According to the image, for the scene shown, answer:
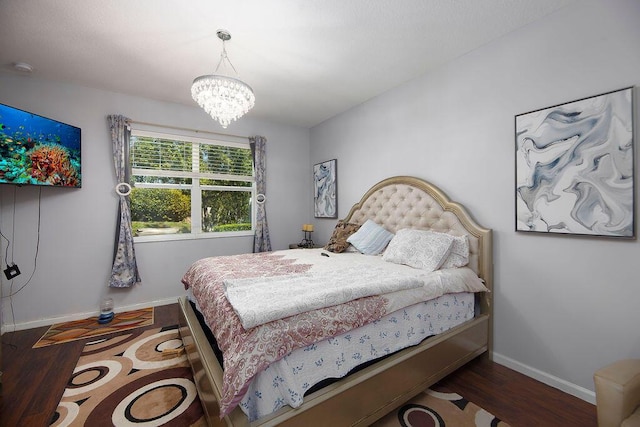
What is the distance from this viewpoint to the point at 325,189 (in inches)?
167

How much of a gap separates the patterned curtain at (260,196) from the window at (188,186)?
0.49 ft

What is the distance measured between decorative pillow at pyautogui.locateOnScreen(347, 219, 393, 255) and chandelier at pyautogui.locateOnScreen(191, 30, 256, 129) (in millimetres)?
1835

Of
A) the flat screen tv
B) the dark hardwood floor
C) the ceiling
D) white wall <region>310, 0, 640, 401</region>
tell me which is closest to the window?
the flat screen tv

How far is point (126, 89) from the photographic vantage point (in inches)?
124

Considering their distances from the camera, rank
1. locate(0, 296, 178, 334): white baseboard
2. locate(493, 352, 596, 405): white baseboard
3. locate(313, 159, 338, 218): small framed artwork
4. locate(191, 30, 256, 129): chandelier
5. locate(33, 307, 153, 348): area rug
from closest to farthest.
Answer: locate(493, 352, 596, 405): white baseboard < locate(191, 30, 256, 129): chandelier < locate(33, 307, 153, 348): area rug < locate(0, 296, 178, 334): white baseboard < locate(313, 159, 338, 218): small framed artwork

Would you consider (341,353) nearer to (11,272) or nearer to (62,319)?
(11,272)

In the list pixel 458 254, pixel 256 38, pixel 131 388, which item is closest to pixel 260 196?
pixel 256 38

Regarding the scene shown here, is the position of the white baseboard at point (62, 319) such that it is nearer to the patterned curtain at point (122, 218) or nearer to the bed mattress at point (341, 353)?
the patterned curtain at point (122, 218)

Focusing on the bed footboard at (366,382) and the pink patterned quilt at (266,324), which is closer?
the pink patterned quilt at (266,324)

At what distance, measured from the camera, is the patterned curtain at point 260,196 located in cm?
412

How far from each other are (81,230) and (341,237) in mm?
3097

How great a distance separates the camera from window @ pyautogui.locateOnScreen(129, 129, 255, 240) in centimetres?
348

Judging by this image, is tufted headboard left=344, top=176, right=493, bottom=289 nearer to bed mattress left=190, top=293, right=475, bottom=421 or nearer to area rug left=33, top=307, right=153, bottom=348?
bed mattress left=190, top=293, right=475, bottom=421

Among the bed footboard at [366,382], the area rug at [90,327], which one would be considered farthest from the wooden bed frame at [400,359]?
the area rug at [90,327]
